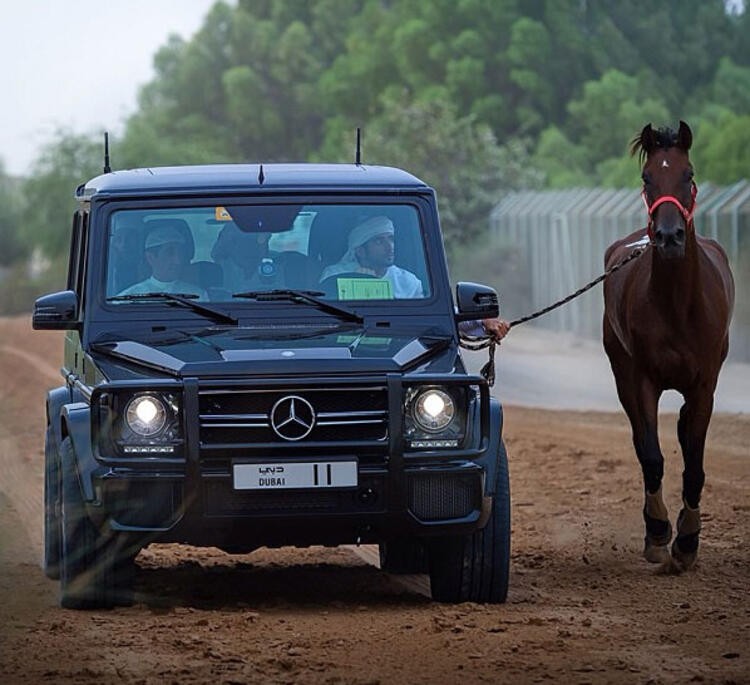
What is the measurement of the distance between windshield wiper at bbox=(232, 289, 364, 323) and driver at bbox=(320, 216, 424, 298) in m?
0.21

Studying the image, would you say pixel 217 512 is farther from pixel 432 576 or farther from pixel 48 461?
pixel 48 461

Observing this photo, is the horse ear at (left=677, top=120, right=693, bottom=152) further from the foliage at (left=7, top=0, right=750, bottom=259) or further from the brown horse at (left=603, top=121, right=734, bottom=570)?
the foliage at (left=7, top=0, right=750, bottom=259)

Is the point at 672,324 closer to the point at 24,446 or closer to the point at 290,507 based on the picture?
the point at 290,507

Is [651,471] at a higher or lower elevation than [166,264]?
lower

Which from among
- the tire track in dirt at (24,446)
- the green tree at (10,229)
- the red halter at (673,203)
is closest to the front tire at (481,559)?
the red halter at (673,203)

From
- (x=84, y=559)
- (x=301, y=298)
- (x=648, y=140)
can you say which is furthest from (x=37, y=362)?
(x=84, y=559)

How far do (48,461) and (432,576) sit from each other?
6.99 feet

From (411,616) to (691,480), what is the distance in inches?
115

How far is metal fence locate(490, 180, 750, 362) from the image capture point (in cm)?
3000

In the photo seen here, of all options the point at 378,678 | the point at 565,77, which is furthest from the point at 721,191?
the point at 565,77

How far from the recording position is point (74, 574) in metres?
9.43

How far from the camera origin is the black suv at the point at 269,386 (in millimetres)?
9086

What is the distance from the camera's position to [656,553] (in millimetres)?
11508

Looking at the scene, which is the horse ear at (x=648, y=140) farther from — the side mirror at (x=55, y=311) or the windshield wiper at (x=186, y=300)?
the side mirror at (x=55, y=311)
